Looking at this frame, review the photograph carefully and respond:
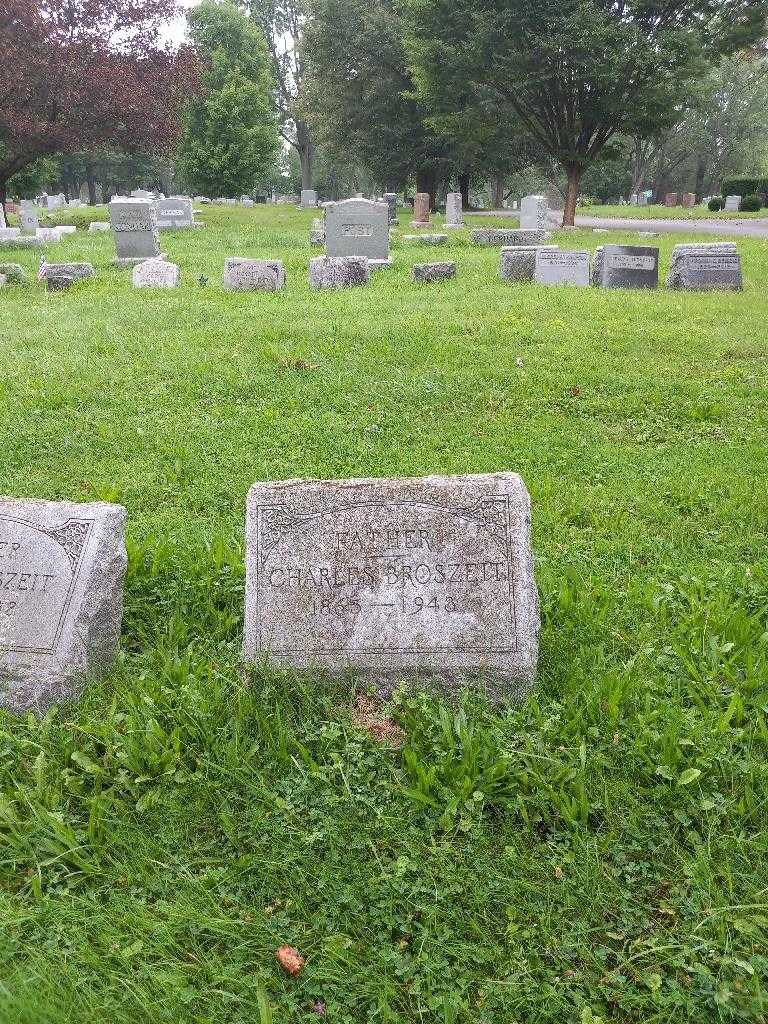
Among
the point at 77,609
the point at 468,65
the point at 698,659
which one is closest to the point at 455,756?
the point at 698,659

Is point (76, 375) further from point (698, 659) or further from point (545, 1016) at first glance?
point (545, 1016)

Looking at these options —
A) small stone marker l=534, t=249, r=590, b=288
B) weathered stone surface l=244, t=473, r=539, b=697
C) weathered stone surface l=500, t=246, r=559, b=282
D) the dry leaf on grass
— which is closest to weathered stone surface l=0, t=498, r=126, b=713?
weathered stone surface l=244, t=473, r=539, b=697

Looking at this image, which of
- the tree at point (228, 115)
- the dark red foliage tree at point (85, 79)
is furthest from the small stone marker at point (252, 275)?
→ the tree at point (228, 115)

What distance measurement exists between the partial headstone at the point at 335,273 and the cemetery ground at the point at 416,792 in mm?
7155

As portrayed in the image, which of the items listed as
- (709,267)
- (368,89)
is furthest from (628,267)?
(368,89)

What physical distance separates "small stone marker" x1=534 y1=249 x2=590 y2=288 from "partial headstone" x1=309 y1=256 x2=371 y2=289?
2970 millimetres

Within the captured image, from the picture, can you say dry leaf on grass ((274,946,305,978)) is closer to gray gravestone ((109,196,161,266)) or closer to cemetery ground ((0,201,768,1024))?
cemetery ground ((0,201,768,1024))

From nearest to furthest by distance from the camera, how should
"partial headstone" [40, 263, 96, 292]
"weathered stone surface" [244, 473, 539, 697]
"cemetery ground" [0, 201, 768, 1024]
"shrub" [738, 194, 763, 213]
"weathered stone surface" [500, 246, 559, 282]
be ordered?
1. "cemetery ground" [0, 201, 768, 1024]
2. "weathered stone surface" [244, 473, 539, 697]
3. "weathered stone surface" [500, 246, 559, 282]
4. "partial headstone" [40, 263, 96, 292]
5. "shrub" [738, 194, 763, 213]

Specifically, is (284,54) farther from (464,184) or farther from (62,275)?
(62,275)

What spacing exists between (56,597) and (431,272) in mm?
10420

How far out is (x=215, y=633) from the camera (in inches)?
132

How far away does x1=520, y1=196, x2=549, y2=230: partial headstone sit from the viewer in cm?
2333

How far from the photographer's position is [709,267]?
11484mm

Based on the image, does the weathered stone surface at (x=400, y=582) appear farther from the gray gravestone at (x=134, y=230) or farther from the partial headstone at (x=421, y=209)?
the partial headstone at (x=421, y=209)
